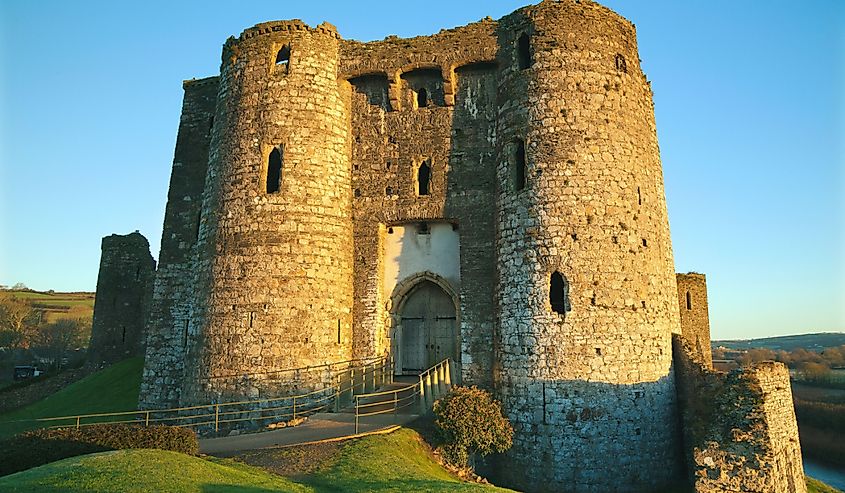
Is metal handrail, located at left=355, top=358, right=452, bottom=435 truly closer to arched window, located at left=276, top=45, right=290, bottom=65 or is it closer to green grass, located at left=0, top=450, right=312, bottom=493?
green grass, located at left=0, top=450, right=312, bottom=493

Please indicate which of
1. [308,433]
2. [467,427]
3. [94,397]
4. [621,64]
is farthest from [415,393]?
[94,397]

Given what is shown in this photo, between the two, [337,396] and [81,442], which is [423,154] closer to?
[337,396]

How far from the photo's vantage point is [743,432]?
14.3m

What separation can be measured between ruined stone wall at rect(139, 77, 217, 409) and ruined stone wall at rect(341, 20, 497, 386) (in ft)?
22.2

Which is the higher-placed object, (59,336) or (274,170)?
(274,170)

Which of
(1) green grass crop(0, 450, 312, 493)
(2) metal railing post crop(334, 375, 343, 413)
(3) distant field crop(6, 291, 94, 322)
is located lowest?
(1) green grass crop(0, 450, 312, 493)

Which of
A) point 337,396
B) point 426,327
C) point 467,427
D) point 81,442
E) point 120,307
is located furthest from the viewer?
point 120,307

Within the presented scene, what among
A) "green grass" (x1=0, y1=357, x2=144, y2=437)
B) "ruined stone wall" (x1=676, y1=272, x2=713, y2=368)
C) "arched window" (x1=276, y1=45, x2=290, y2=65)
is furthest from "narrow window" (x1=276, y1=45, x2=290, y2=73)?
"ruined stone wall" (x1=676, y1=272, x2=713, y2=368)

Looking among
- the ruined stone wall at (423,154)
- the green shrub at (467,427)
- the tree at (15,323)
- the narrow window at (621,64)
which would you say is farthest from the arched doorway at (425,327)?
the tree at (15,323)

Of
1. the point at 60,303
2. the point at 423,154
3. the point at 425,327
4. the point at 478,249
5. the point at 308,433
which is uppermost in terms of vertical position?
the point at 423,154

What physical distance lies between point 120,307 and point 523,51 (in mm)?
25874

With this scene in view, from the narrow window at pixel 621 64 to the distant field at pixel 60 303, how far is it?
7443 centimetres

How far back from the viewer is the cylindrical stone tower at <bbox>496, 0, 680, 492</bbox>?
15.9 m

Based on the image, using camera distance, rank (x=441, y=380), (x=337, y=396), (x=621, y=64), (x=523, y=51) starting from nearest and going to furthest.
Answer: (x=337, y=396) → (x=441, y=380) → (x=621, y=64) → (x=523, y=51)
